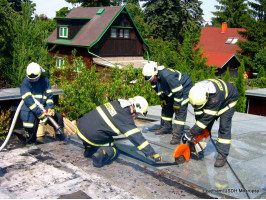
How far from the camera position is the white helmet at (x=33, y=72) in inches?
225

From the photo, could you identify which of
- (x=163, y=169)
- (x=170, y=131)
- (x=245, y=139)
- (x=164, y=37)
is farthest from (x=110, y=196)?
(x=164, y=37)

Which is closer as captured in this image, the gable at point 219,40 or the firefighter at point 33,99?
the firefighter at point 33,99

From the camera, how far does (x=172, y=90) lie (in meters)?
5.43

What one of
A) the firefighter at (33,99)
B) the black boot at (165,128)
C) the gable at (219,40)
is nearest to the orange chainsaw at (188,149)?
the black boot at (165,128)

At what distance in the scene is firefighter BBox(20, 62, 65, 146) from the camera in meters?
5.73

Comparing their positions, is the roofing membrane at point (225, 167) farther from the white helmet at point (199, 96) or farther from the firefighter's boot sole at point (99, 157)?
the white helmet at point (199, 96)

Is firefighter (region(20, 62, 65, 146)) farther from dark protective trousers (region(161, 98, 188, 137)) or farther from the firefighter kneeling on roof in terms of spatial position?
dark protective trousers (region(161, 98, 188, 137))

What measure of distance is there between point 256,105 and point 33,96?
10.3m

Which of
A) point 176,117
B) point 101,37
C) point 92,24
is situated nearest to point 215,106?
→ point 176,117

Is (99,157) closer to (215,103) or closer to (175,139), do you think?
(175,139)

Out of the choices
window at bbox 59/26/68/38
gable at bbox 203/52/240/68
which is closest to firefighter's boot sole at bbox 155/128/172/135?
window at bbox 59/26/68/38

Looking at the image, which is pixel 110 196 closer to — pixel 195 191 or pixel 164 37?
pixel 195 191

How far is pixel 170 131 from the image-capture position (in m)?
6.46

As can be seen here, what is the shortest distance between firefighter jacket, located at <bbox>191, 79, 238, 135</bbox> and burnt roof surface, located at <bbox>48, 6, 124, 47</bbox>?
644 inches
